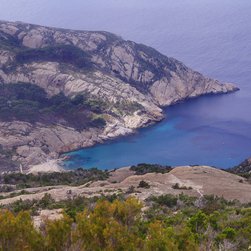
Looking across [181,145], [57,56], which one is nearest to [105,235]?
[181,145]

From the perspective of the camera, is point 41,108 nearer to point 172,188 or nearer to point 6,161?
point 6,161

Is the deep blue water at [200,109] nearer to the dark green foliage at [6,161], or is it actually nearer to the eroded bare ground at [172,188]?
the dark green foliage at [6,161]

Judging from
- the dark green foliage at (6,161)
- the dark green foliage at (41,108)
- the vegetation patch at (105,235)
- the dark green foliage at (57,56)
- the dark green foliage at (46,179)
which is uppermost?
the dark green foliage at (57,56)

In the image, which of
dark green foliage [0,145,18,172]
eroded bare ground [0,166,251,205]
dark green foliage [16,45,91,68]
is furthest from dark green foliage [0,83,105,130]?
eroded bare ground [0,166,251,205]

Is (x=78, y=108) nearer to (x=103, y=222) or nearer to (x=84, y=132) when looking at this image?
(x=84, y=132)

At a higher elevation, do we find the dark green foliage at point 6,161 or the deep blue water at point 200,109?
the deep blue water at point 200,109

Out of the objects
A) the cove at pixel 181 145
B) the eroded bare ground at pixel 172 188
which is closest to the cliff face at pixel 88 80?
the cove at pixel 181 145

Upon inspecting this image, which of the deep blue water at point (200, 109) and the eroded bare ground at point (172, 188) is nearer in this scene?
the eroded bare ground at point (172, 188)
